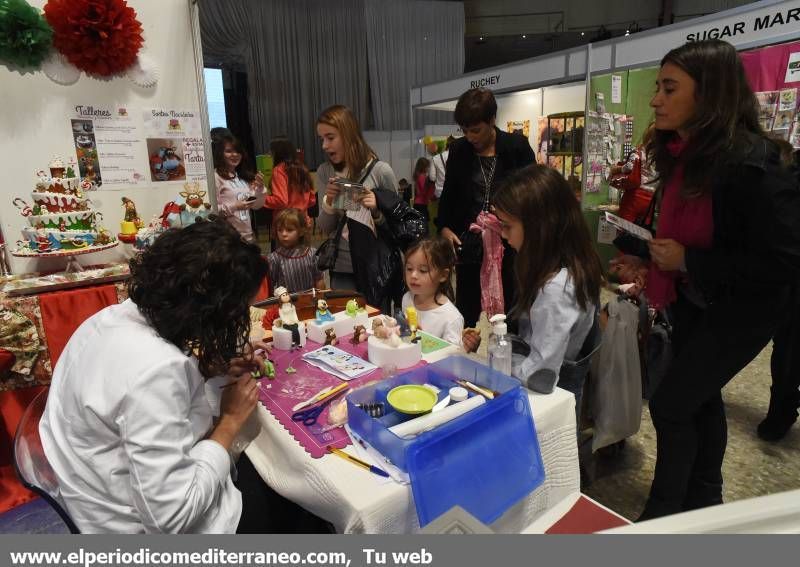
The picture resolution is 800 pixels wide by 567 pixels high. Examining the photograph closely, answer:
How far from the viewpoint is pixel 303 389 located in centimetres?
140

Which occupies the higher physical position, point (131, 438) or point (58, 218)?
point (58, 218)

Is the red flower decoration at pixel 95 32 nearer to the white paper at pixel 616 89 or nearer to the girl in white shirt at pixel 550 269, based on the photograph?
the girl in white shirt at pixel 550 269

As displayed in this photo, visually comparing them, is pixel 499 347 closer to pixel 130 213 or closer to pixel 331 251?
pixel 331 251

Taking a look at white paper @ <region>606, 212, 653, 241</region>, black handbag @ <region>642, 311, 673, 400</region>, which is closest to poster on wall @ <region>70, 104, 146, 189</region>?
white paper @ <region>606, 212, 653, 241</region>

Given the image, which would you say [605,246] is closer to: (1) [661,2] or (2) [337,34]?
(2) [337,34]

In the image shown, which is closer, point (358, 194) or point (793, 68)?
point (358, 194)

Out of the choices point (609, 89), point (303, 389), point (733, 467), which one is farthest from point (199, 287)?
point (609, 89)

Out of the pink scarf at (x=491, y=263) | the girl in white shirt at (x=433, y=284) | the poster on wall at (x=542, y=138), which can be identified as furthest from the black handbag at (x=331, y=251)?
the poster on wall at (x=542, y=138)

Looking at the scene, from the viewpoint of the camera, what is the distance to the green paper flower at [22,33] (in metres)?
2.02

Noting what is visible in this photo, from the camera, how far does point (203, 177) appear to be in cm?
280

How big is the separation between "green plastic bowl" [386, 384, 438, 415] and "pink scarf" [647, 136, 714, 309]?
0.83m

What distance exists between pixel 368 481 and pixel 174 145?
7.53ft

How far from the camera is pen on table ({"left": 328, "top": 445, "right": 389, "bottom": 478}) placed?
1.03 m

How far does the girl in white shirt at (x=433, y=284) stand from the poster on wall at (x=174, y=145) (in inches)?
54.3
